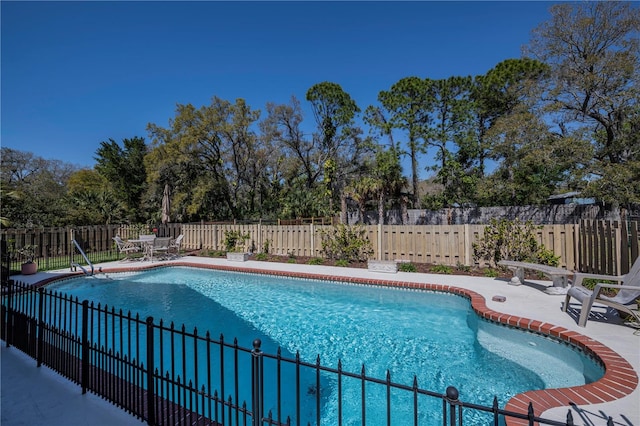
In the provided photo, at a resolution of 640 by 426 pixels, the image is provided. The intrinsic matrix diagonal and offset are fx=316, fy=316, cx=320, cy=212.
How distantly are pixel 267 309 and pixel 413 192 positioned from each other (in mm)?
19798

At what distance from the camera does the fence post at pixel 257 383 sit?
2.11m

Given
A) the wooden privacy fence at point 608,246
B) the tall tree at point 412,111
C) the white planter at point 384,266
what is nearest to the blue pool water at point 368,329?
the white planter at point 384,266

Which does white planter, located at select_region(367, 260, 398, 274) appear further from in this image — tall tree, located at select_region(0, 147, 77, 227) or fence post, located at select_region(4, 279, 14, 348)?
tall tree, located at select_region(0, 147, 77, 227)

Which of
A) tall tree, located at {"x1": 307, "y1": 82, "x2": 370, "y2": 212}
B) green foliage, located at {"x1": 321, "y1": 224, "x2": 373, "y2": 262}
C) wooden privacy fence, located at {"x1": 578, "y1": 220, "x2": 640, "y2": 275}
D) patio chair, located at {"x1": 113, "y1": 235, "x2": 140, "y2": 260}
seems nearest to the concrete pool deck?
wooden privacy fence, located at {"x1": 578, "y1": 220, "x2": 640, "y2": 275}

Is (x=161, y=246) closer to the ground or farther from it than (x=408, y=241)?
closer to the ground

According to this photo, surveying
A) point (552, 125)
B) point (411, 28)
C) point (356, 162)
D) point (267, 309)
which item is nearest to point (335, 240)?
point (267, 309)

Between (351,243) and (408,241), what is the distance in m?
2.07

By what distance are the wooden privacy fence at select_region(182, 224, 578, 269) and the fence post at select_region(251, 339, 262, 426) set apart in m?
9.46

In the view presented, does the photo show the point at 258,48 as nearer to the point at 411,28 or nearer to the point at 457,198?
the point at 411,28

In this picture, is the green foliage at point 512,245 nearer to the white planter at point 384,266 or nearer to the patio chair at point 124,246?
the white planter at point 384,266

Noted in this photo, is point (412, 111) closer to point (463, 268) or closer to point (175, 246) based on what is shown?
point (463, 268)

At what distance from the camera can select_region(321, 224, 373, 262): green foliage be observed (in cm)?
1185

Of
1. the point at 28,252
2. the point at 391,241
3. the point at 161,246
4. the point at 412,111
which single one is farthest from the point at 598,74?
→ the point at 28,252

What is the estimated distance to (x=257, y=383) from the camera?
2.15m
